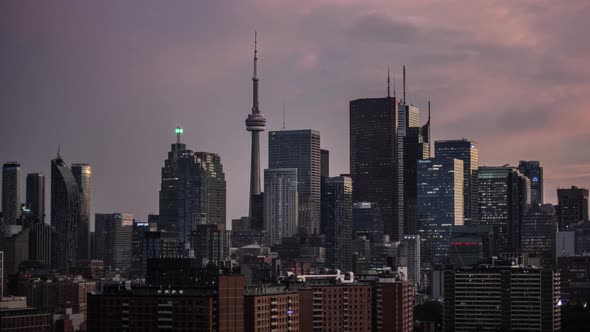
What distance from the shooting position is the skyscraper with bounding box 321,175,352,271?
175000mm

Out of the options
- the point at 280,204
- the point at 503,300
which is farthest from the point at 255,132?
the point at 503,300

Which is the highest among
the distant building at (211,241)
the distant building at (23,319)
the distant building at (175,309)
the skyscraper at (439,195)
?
the skyscraper at (439,195)

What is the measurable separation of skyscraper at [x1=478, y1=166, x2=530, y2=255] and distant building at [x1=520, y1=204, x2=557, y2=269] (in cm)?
340

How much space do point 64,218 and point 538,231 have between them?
62.0 metres

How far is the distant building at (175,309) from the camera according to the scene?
59094mm

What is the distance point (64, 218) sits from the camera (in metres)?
140

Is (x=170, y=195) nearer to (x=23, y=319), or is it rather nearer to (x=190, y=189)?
(x=190, y=189)

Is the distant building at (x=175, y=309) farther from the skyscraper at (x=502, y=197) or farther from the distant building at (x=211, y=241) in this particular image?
the skyscraper at (x=502, y=197)

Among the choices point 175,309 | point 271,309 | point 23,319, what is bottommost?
point 23,319

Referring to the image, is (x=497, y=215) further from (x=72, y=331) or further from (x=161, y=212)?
(x=72, y=331)

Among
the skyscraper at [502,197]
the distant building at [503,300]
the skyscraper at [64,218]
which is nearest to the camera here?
the distant building at [503,300]

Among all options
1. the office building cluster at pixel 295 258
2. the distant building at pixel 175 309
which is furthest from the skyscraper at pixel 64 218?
the distant building at pixel 175 309

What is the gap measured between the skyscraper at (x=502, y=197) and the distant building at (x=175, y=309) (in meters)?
127

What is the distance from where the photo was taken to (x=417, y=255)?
570 feet
